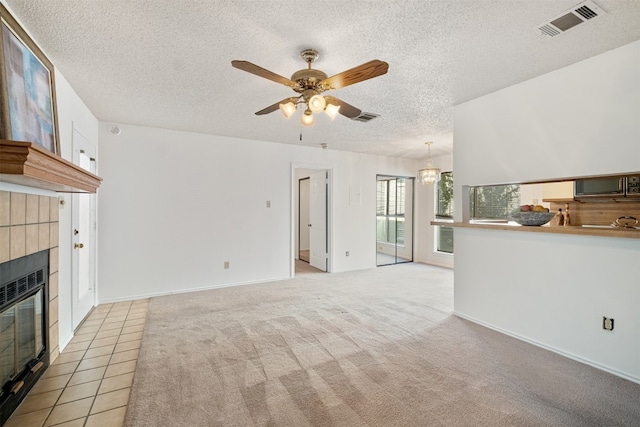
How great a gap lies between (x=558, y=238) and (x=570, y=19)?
1728mm

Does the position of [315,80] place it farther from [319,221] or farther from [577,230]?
[319,221]

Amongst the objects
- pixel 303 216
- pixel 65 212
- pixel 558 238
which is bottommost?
pixel 558 238

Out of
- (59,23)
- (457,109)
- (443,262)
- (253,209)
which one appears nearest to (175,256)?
(253,209)

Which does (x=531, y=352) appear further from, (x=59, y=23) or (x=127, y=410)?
(x=59, y=23)

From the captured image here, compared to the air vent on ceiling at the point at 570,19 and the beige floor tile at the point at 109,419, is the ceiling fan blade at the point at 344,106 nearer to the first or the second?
the air vent on ceiling at the point at 570,19

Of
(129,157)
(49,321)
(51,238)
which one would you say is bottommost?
(49,321)

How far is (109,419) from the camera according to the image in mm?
1830

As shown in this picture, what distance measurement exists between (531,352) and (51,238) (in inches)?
167

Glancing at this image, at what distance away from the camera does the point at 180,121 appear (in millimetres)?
4004

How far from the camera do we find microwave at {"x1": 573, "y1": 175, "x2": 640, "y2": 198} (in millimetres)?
3340

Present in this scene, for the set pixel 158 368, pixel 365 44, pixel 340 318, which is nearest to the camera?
pixel 365 44

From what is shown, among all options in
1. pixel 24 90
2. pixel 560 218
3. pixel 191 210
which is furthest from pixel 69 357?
pixel 560 218

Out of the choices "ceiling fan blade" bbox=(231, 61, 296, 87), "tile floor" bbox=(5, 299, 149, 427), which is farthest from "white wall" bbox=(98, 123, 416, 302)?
"ceiling fan blade" bbox=(231, 61, 296, 87)

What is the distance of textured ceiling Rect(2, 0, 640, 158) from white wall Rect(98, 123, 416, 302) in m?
0.99
